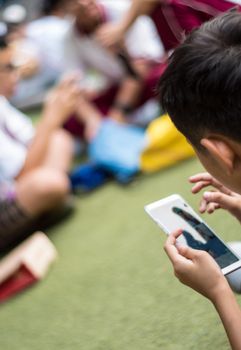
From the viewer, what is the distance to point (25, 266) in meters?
1.08

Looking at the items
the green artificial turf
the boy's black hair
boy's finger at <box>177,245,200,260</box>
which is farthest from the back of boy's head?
the boy's black hair

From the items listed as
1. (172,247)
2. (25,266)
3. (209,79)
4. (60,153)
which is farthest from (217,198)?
(60,153)

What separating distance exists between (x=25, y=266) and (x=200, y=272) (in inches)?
21.2

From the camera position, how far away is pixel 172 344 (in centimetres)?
79

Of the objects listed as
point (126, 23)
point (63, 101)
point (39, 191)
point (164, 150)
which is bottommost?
point (164, 150)

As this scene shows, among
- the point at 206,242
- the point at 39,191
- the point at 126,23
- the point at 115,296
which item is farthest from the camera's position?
the point at 126,23

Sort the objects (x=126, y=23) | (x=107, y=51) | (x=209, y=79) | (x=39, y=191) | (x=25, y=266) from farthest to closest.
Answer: (x=107, y=51)
(x=126, y=23)
(x=39, y=191)
(x=25, y=266)
(x=209, y=79)

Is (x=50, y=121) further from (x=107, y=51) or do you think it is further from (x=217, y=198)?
(x=217, y=198)

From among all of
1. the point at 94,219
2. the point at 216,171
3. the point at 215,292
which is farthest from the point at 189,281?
the point at 94,219

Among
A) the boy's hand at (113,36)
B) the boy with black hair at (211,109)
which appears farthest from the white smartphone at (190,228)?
the boy's hand at (113,36)

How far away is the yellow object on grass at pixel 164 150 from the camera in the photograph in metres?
1.41

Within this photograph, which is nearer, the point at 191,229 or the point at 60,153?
the point at 191,229

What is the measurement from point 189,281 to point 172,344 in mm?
179

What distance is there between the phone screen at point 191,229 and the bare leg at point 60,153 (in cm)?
62
